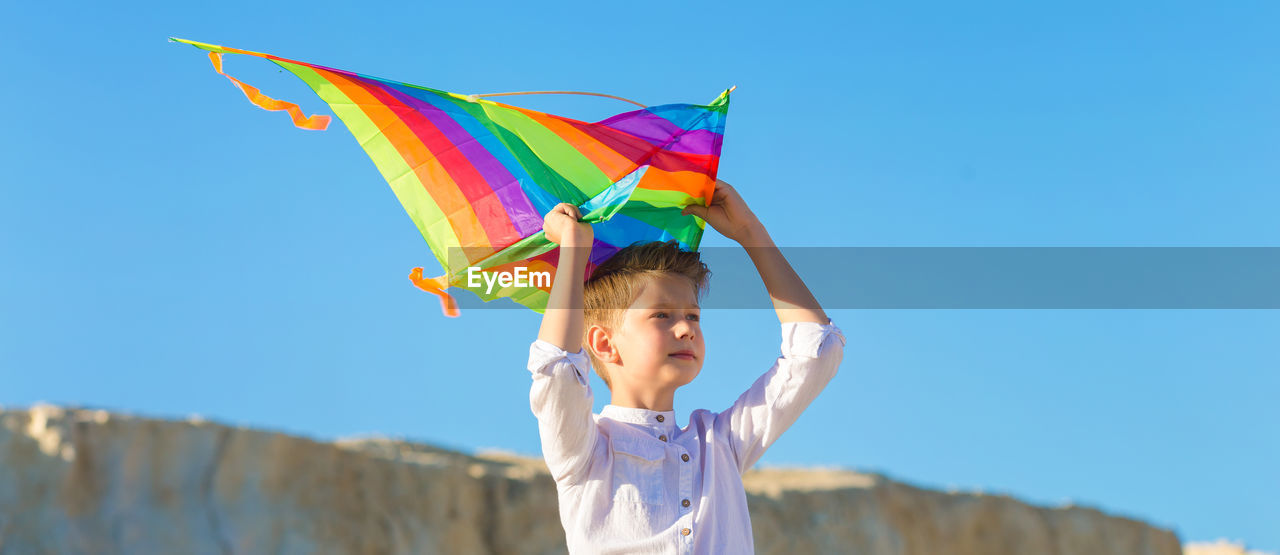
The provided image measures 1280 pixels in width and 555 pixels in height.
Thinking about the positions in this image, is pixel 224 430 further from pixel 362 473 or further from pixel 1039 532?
pixel 1039 532

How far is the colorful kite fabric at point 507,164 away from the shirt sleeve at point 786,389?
0.39 m

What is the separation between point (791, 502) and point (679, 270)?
33.4ft

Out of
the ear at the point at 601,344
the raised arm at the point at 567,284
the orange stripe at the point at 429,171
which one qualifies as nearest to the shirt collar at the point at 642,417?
the ear at the point at 601,344

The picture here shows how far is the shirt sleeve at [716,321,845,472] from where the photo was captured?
2037mm

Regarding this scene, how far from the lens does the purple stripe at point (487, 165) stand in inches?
87.7

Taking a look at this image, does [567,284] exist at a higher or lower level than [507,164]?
lower

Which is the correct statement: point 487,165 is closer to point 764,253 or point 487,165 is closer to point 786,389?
point 764,253

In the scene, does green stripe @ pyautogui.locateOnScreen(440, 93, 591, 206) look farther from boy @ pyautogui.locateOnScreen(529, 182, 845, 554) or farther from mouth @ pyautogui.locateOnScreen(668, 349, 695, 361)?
mouth @ pyautogui.locateOnScreen(668, 349, 695, 361)

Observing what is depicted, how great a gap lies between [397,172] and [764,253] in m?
0.85

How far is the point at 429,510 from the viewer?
32.9 feet

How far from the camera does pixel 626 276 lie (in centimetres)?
215

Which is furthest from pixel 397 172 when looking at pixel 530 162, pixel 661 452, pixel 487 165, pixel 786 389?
pixel 786 389

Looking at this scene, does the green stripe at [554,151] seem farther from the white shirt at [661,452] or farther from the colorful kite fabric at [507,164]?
the white shirt at [661,452]

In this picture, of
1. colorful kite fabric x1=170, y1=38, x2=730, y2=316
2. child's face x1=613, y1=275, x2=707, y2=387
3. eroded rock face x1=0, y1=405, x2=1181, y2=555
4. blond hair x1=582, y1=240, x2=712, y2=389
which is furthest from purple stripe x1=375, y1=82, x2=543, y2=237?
eroded rock face x1=0, y1=405, x2=1181, y2=555
